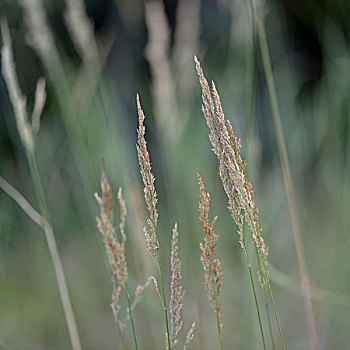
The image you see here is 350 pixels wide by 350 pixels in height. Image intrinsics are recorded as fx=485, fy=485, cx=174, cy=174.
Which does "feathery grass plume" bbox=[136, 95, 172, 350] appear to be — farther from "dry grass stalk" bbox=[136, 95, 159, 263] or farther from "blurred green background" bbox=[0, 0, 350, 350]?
"blurred green background" bbox=[0, 0, 350, 350]

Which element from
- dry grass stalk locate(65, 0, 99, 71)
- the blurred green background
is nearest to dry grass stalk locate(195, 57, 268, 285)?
the blurred green background

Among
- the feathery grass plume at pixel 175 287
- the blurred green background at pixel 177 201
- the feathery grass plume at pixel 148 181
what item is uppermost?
the blurred green background at pixel 177 201

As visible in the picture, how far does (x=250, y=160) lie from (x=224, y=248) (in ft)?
3.21

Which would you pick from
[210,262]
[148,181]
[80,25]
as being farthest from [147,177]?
[80,25]

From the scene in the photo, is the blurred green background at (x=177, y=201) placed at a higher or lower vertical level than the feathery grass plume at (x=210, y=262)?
higher

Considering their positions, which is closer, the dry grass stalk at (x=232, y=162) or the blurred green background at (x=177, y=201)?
the dry grass stalk at (x=232, y=162)

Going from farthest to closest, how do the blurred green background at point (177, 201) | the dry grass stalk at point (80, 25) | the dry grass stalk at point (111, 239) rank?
1. the blurred green background at point (177, 201)
2. the dry grass stalk at point (80, 25)
3. the dry grass stalk at point (111, 239)

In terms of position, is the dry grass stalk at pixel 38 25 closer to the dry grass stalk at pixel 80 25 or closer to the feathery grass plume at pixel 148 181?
the dry grass stalk at pixel 80 25

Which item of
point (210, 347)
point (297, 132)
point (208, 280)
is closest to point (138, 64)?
point (297, 132)

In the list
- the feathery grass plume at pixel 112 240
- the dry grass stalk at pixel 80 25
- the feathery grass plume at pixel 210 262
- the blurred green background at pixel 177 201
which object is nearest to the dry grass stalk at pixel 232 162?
the feathery grass plume at pixel 210 262

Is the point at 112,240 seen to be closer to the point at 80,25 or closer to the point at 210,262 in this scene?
the point at 210,262

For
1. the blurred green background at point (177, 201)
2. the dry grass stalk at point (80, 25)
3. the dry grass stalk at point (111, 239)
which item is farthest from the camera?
the blurred green background at point (177, 201)

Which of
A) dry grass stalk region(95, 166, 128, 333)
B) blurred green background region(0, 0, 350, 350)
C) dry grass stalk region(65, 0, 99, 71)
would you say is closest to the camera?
dry grass stalk region(95, 166, 128, 333)

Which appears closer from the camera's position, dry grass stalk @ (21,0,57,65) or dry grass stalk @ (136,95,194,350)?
dry grass stalk @ (136,95,194,350)
